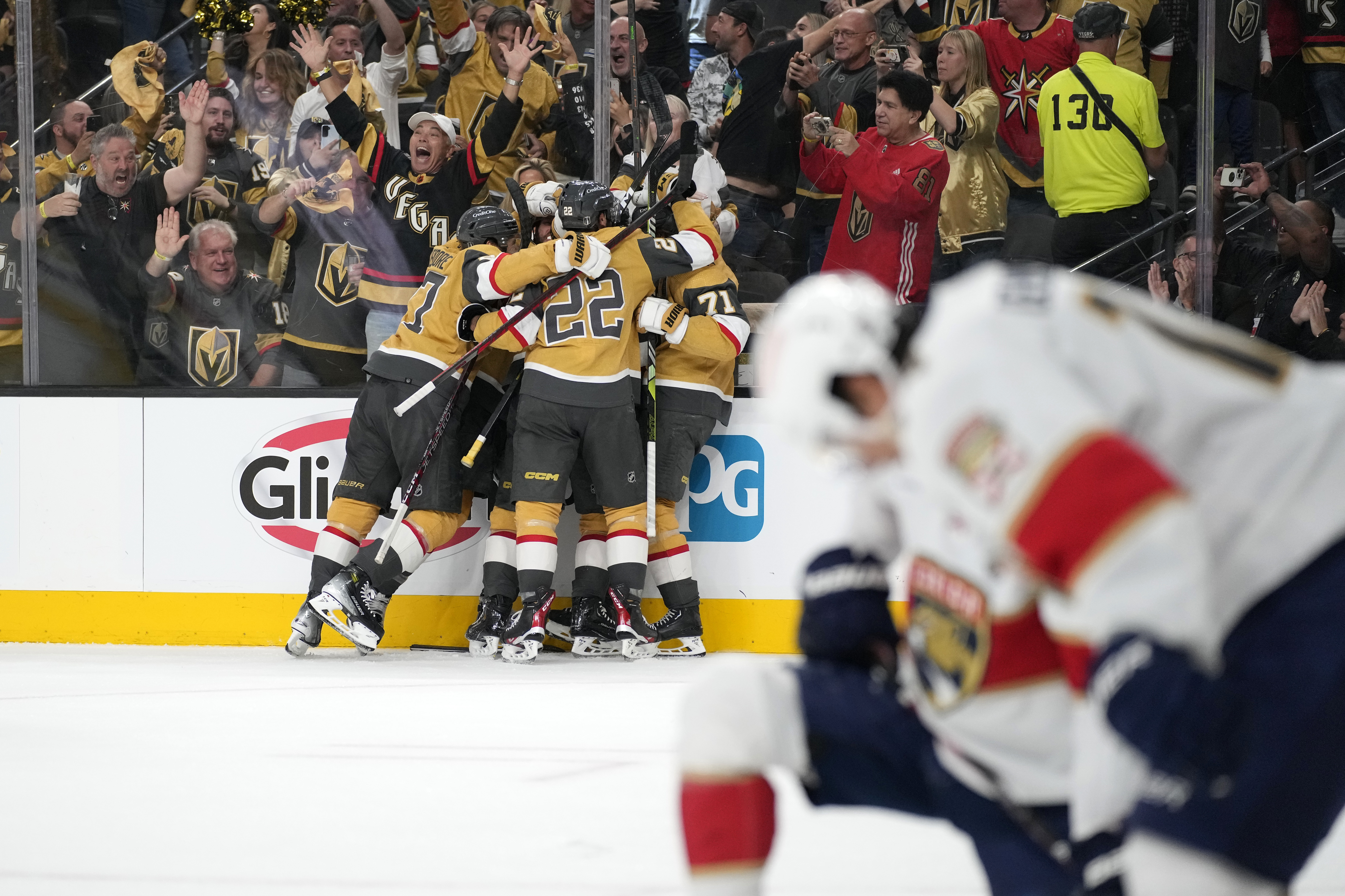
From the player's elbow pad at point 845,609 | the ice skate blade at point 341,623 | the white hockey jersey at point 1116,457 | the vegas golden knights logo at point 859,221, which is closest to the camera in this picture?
the white hockey jersey at point 1116,457

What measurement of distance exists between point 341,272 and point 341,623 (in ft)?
5.14

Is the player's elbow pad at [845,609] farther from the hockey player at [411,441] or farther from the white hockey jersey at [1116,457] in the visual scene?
the hockey player at [411,441]

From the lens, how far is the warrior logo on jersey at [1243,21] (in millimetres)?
5098

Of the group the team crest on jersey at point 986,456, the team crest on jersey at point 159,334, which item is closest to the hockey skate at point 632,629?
the team crest on jersey at point 159,334

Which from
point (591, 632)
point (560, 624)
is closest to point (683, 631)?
point (591, 632)

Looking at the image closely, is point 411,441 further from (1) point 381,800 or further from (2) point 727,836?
(2) point 727,836

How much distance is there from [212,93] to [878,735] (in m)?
5.21

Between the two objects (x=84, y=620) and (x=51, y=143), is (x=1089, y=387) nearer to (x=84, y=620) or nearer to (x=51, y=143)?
(x=84, y=620)

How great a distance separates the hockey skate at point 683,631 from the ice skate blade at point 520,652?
1.43ft

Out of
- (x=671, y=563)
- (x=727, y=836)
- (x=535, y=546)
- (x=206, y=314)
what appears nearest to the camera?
(x=727, y=836)

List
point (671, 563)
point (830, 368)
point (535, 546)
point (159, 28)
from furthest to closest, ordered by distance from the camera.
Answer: point (159, 28) < point (671, 563) < point (535, 546) < point (830, 368)

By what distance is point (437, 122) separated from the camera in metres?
5.66

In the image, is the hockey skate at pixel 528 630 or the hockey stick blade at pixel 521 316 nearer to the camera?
the hockey skate at pixel 528 630

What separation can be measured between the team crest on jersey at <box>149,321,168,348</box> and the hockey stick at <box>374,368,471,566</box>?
129cm
